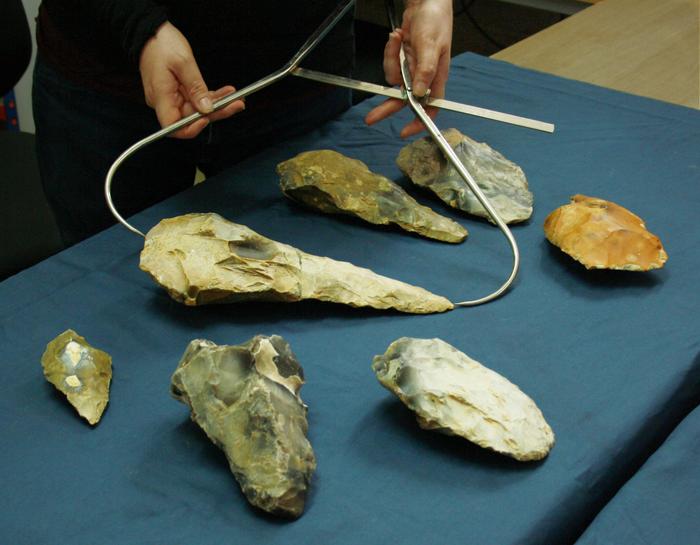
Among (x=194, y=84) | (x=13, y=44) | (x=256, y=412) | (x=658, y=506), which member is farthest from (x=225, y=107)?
(x=13, y=44)

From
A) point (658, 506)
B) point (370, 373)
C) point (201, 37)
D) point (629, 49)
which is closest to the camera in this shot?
point (658, 506)

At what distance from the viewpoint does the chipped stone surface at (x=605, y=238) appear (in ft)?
2.75

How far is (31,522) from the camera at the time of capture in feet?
1.90

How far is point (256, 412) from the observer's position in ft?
2.01

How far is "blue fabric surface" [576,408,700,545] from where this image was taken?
1.92 feet

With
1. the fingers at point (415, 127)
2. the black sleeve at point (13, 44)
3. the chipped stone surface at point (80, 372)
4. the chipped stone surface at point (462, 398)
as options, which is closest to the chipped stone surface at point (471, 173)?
the fingers at point (415, 127)

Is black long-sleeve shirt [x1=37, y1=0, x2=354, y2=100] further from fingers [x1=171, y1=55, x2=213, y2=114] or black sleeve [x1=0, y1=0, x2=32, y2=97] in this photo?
black sleeve [x1=0, y1=0, x2=32, y2=97]

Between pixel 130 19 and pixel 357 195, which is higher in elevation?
pixel 130 19

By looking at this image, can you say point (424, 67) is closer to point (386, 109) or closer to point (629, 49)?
point (386, 109)

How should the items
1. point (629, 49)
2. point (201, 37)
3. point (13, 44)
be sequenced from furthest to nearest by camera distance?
point (629, 49) → point (13, 44) → point (201, 37)

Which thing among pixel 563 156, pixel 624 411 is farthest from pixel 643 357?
pixel 563 156

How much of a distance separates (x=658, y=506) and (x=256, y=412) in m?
0.30

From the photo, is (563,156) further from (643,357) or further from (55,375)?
(55,375)

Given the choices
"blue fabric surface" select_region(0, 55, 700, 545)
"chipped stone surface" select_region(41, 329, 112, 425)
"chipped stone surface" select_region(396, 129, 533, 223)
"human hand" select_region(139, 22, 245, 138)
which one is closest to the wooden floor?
"blue fabric surface" select_region(0, 55, 700, 545)
